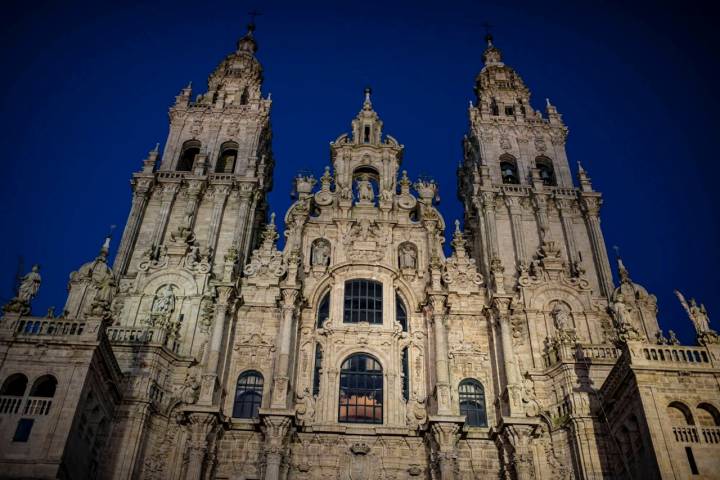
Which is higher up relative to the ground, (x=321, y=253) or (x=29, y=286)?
(x=321, y=253)

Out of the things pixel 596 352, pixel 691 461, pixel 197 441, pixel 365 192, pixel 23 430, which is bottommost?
pixel 691 461

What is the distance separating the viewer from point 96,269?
2794 cm

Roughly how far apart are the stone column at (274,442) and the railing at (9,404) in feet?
27.1

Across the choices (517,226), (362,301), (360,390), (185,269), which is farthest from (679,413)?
(185,269)

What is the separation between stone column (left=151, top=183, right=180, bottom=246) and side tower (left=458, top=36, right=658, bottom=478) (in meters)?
15.2

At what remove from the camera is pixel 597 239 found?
31328 millimetres

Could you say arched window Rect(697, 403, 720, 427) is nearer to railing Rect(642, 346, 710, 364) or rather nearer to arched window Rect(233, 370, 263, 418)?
railing Rect(642, 346, 710, 364)

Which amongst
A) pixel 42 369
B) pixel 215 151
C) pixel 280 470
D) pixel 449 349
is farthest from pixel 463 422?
pixel 215 151

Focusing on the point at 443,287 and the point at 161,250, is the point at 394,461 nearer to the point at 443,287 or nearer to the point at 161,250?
the point at 443,287

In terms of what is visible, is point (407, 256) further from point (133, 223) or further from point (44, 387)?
point (44, 387)

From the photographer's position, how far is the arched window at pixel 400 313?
29.2 m

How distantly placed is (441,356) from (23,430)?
14988mm

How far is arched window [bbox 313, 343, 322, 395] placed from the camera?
26.8m

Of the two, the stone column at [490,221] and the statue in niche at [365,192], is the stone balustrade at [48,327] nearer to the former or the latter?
the statue in niche at [365,192]
